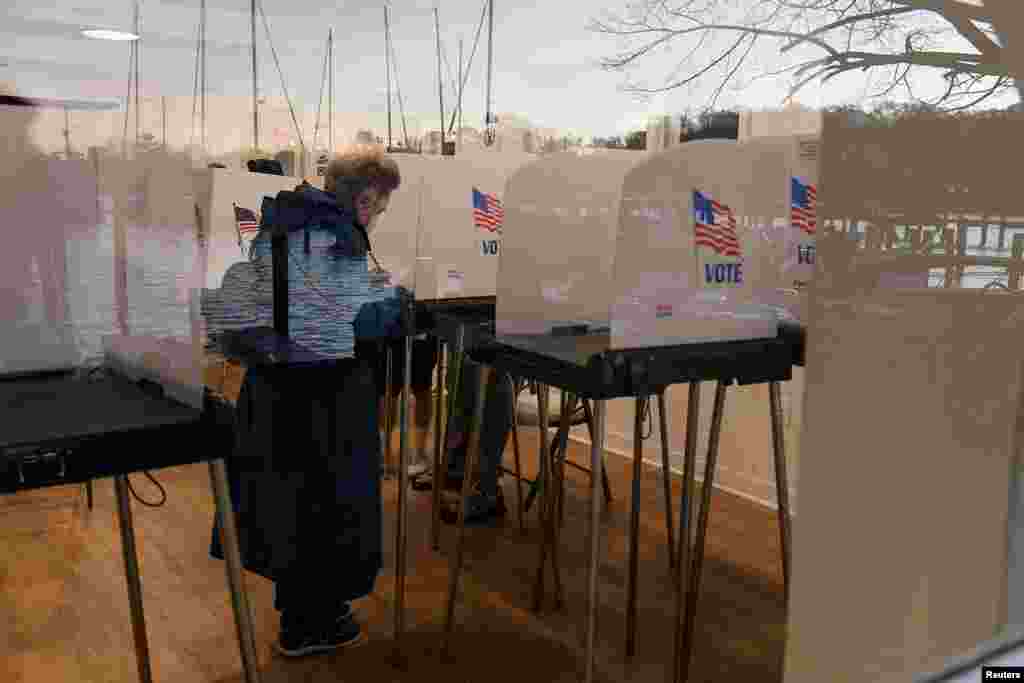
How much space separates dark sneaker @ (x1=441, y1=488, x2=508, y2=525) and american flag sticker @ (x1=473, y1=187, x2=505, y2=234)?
0.90 metres

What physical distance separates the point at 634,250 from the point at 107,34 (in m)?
0.98

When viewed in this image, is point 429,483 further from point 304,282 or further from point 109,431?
point 109,431

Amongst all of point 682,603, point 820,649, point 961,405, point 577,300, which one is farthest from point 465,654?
point 961,405

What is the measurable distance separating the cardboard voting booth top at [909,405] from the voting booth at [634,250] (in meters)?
0.35

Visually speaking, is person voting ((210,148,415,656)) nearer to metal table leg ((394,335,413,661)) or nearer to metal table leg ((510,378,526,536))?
metal table leg ((394,335,413,661))

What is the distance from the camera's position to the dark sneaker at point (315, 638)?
1827mm

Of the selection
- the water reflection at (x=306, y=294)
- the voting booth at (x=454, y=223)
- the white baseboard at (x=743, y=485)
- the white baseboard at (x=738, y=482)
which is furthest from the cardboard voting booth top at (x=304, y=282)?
the white baseboard at (x=743, y=485)

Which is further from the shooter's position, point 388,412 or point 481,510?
point 481,510

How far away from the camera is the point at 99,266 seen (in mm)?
1247

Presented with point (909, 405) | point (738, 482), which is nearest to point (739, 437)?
point (738, 482)

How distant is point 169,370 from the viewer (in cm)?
106

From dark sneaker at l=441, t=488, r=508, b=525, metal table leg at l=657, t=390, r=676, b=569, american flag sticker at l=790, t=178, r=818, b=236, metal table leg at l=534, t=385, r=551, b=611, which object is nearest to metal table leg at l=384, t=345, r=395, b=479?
dark sneaker at l=441, t=488, r=508, b=525

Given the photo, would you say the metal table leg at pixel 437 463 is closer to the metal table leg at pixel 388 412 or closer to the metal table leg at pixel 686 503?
the metal table leg at pixel 388 412

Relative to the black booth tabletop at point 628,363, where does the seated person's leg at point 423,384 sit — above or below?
below
